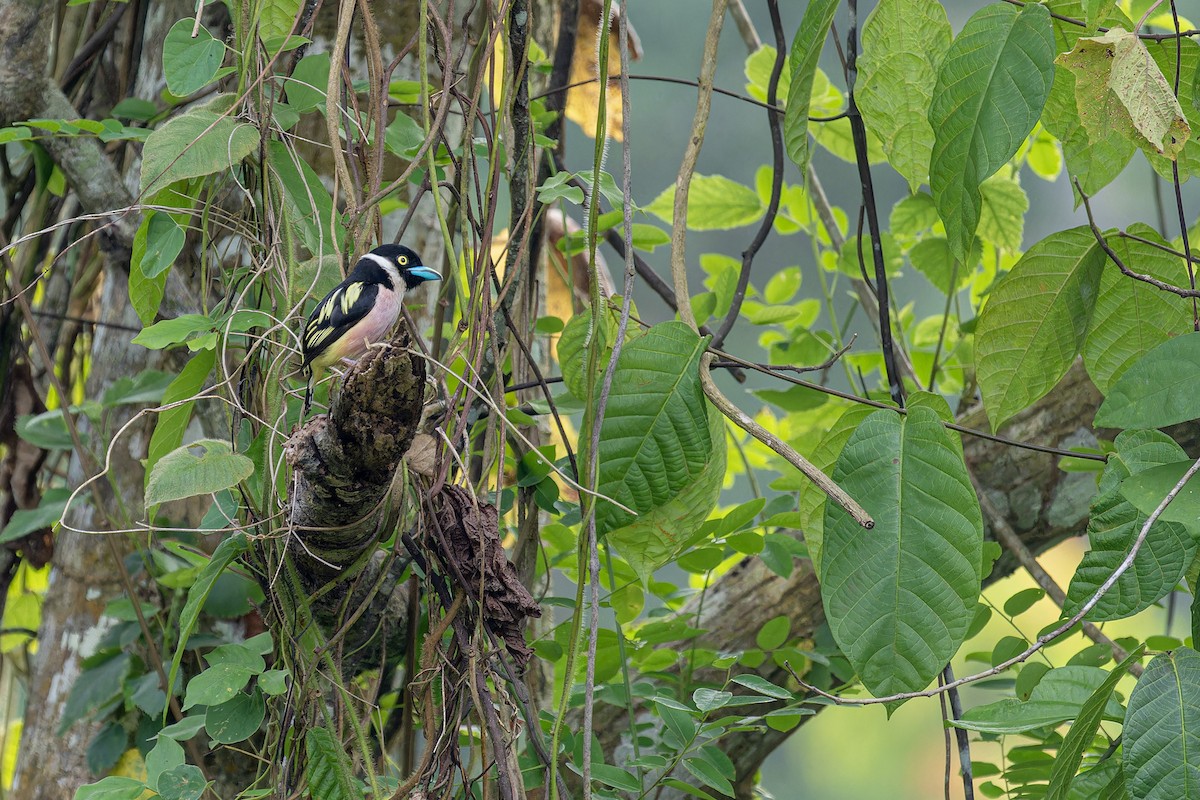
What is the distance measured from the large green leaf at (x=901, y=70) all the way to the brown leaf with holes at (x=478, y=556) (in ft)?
2.40

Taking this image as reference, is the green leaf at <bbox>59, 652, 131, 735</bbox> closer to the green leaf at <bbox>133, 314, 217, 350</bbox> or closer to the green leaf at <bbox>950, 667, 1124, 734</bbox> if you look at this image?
the green leaf at <bbox>133, 314, 217, 350</bbox>

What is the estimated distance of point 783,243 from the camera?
10.1 meters

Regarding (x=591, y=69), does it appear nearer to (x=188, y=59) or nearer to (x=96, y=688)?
(x=188, y=59)

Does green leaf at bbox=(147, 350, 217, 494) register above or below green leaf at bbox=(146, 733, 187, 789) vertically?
above

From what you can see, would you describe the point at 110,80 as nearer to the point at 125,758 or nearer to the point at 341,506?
the point at 125,758

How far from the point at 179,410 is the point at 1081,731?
1239mm

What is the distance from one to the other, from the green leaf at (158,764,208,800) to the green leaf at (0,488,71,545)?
95 centimetres

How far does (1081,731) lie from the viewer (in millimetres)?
1121

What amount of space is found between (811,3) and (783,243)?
891 centimetres

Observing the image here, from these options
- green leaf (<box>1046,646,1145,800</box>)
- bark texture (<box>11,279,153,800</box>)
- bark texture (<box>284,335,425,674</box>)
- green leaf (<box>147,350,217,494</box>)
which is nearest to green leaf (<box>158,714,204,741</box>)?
bark texture (<box>284,335,425,674</box>)

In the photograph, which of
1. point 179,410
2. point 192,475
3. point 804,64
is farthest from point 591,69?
point 192,475

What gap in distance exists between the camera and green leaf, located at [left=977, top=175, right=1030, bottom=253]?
2.36 meters

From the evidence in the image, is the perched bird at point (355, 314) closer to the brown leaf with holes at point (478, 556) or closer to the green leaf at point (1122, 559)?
the brown leaf with holes at point (478, 556)

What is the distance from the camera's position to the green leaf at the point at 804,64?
1.30m
